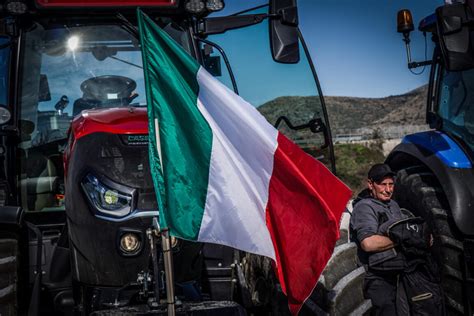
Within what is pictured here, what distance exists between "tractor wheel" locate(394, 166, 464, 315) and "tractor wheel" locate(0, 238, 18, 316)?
281 centimetres

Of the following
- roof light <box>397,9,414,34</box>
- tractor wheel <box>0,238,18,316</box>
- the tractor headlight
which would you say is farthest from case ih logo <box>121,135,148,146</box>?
roof light <box>397,9,414,34</box>

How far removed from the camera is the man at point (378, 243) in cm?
438

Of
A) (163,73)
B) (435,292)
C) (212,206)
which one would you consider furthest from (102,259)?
(435,292)

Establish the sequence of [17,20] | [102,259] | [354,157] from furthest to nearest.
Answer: [354,157]
[17,20]
[102,259]

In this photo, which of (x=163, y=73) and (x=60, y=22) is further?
(x=60, y=22)

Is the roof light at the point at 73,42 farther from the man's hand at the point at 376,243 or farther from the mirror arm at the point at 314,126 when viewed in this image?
the man's hand at the point at 376,243

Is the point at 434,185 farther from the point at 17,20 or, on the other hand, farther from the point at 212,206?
the point at 17,20

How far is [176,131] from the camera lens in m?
3.16

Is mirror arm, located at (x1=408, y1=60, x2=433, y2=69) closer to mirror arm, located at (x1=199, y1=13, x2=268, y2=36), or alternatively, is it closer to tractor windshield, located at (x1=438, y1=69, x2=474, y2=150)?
tractor windshield, located at (x1=438, y1=69, x2=474, y2=150)

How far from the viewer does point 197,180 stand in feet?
10.3

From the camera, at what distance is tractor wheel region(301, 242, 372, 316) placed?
376 cm

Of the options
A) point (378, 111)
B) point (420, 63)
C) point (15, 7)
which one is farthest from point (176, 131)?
point (378, 111)

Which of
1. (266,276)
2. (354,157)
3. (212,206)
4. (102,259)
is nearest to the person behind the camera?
(212,206)

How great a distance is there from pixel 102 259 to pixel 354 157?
99.5 feet
